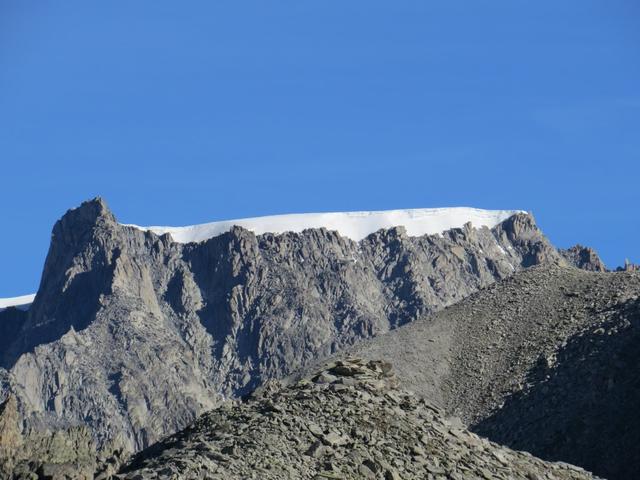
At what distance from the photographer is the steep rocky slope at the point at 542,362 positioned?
101m

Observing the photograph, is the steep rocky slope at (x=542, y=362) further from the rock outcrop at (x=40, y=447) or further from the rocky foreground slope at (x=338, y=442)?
the rocky foreground slope at (x=338, y=442)

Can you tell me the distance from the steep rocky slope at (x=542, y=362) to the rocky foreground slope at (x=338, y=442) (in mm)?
28495

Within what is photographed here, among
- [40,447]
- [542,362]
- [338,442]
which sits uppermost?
[542,362]

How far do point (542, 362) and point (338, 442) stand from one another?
60646mm

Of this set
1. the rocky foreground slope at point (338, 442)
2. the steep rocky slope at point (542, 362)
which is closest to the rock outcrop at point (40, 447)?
the steep rocky slope at point (542, 362)

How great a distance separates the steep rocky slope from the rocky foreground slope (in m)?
28.5

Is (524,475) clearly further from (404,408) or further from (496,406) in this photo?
(496,406)

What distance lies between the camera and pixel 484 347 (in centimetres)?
13062

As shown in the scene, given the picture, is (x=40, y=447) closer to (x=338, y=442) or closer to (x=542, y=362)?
(x=542, y=362)

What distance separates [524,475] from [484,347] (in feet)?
213

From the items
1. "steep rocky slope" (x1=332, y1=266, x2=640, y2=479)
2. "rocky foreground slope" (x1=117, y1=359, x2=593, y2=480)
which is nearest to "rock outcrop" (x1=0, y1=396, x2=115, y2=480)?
"steep rocky slope" (x1=332, y1=266, x2=640, y2=479)

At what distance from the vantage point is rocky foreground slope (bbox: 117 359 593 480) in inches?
2313

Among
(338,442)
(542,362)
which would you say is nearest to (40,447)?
(542,362)

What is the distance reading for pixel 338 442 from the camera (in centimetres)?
6184
